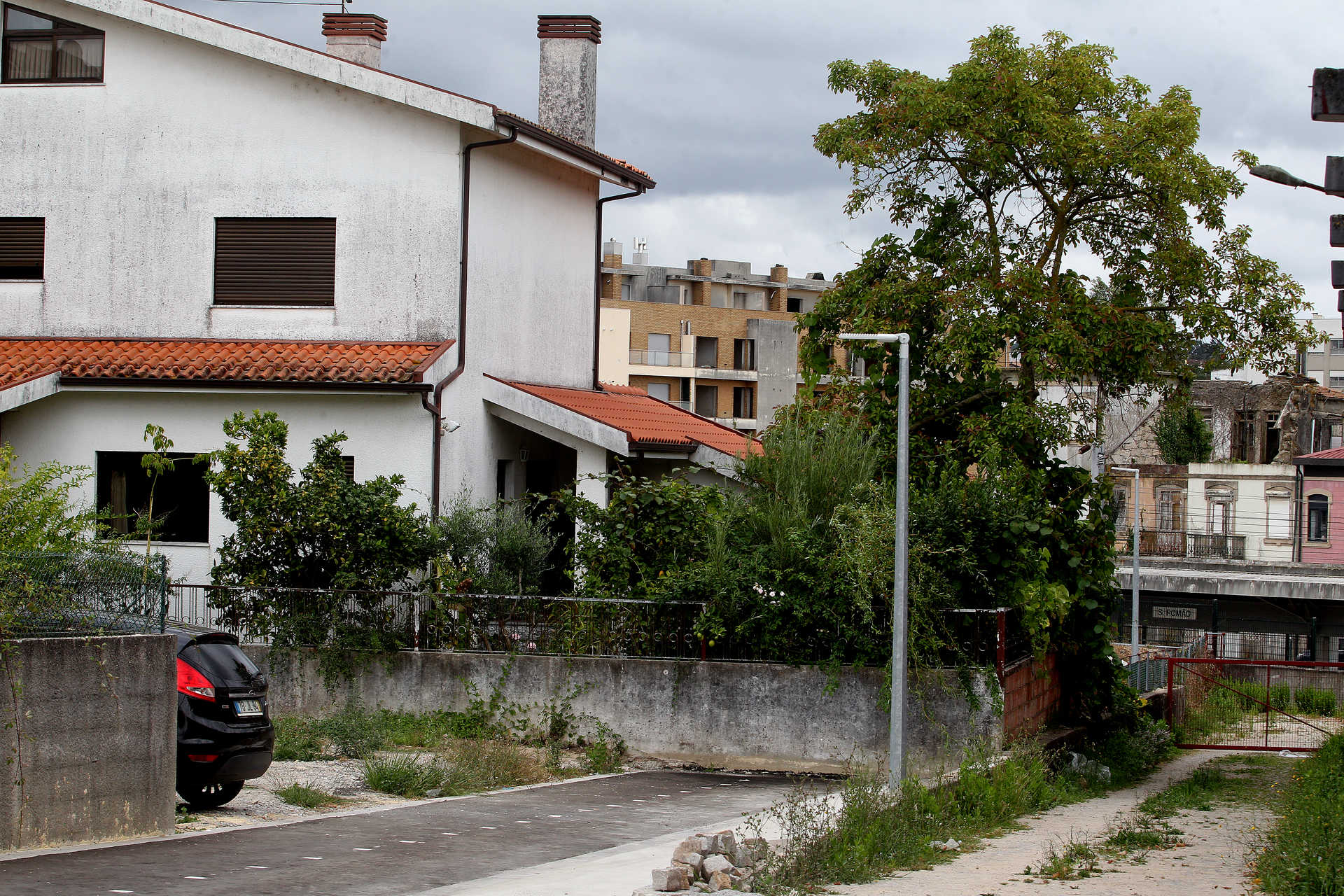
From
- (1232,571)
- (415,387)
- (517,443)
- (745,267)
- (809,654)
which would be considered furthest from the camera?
(745,267)

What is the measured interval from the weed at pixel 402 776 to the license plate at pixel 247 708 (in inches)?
96.5

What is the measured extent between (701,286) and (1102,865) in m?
77.6

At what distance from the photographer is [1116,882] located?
1118 cm

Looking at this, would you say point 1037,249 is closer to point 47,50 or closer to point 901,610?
point 901,610

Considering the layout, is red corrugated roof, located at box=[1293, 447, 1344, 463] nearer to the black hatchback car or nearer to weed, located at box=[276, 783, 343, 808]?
weed, located at box=[276, 783, 343, 808]

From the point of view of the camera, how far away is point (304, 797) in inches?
520

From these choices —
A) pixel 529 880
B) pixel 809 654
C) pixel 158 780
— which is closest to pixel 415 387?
pixel 809 654

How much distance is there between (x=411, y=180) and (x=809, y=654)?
8.92 meters

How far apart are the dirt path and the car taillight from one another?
216 inches

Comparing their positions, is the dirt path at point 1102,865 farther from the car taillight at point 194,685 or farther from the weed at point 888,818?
the car taillight at point 194,685

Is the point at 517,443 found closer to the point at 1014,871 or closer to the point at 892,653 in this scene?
the point at 892,653

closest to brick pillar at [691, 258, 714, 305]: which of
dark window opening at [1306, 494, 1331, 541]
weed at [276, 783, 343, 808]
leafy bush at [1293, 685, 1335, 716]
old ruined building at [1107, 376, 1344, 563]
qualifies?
old ruined building at [1107, 376, 1344, 563]

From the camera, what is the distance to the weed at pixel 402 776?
47.0 feet

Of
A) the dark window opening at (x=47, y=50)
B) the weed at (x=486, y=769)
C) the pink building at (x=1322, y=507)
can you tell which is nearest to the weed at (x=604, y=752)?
the weed at (x=486, y=769)
